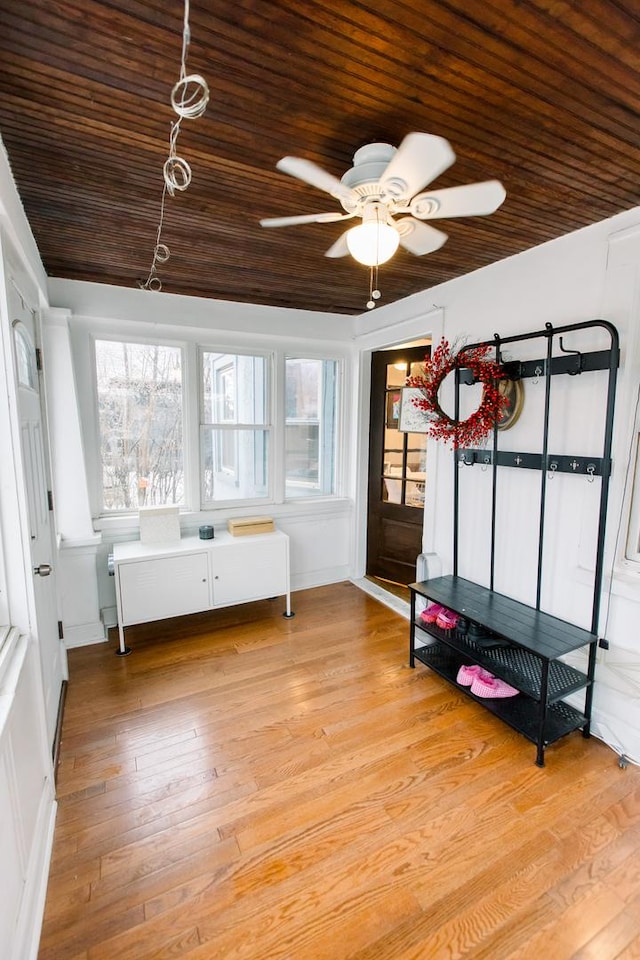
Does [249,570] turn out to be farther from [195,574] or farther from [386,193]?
[386,193]

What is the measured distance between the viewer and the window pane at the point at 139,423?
319 centimetres

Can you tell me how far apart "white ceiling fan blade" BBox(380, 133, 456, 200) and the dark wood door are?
230 cm

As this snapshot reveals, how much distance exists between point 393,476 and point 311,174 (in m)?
2.90

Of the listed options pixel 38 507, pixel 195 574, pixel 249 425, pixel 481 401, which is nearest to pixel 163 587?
pixel 195 574

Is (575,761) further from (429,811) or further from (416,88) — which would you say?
(416,88)

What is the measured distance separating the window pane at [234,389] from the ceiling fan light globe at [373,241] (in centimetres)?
223

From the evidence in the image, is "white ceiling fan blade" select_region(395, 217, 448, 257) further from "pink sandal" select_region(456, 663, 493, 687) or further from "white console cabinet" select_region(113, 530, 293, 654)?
"white console cabinet" select_region(113, 530, 293, 654)

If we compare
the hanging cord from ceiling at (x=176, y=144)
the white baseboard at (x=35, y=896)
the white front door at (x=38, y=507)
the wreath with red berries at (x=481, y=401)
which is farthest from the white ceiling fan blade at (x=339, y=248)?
the white baseboard at (x=35, y=896)

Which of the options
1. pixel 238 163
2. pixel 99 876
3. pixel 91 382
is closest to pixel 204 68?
pixel 238 163

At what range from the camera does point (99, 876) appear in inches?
58.1

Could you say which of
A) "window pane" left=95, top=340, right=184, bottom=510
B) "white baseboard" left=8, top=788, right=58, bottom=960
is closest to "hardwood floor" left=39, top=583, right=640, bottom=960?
"white baseboard" left=8, top=788, right=58, bottom=960

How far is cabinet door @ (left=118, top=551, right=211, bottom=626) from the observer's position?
289 centimetres

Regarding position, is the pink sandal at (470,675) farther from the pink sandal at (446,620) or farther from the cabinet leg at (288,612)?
the cabinet leg at (288,612)

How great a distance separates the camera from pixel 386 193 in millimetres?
1365
